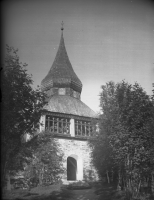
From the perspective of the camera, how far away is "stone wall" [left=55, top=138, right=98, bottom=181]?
24.1m

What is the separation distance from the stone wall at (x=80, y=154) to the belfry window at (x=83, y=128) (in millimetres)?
997

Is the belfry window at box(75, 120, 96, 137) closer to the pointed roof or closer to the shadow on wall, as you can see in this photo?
the shadow on wall

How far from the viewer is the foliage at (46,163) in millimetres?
19953

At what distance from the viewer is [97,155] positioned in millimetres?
22688

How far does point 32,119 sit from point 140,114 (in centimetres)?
858

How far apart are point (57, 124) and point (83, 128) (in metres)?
3.23

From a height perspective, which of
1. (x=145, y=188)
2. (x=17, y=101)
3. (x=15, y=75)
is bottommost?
(x=145, y=188)

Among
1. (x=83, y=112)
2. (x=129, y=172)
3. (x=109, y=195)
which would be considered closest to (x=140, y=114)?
(x=129, y=172)

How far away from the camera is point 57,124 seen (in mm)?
24922

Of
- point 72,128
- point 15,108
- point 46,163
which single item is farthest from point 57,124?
point 15,108

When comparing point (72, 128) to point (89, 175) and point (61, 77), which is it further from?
point (61, 77)

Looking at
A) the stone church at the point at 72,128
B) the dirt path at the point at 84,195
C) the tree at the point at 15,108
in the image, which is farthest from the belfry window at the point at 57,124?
the tree at the point at 15,108

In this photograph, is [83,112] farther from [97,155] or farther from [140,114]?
[140,114]

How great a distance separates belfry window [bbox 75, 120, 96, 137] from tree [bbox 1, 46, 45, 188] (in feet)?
43.5
